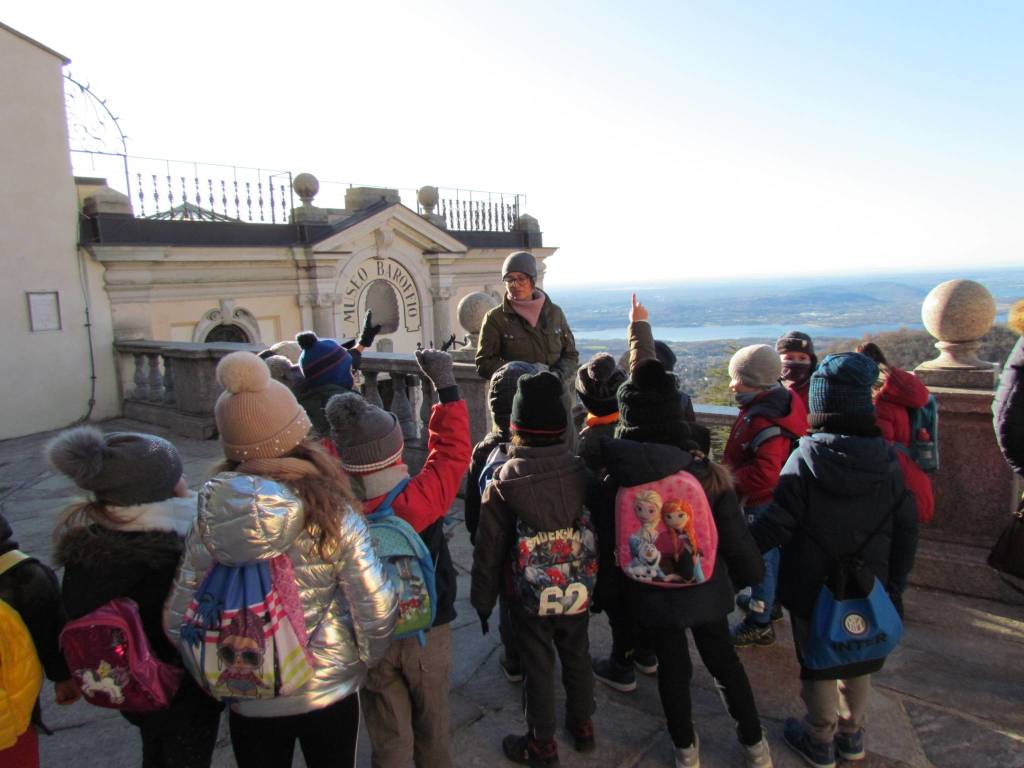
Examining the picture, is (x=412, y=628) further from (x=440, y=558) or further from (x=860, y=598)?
(x=860, y=598)

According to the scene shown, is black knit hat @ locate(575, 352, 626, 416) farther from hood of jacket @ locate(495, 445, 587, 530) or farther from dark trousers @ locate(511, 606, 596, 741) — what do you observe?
dark trousers @ locate(511, 606, 596, 741)

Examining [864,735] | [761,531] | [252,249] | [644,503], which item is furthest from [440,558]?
[252,249]

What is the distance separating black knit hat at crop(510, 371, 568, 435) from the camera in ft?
8.23

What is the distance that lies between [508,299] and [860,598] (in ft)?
8.81

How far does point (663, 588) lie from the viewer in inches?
101

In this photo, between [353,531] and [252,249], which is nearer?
[353,531]

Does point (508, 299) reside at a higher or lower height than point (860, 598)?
higher

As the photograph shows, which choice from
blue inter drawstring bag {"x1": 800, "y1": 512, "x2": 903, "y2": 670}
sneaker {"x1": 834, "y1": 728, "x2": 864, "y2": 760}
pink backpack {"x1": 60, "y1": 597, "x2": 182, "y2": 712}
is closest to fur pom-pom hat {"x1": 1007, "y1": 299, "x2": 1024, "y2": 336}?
blue inter drawstring bag {"x1": 800, "y1": 512, "x2": 903, "y2": 670}

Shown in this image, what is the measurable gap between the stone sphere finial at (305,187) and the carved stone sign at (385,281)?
1562mm

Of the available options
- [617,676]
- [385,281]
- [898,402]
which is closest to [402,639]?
[617,676]

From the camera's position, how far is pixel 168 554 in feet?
6.91

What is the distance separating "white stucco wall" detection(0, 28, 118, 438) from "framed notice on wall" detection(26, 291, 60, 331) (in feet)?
0.17

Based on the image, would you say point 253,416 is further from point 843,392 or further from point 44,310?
point 44,310

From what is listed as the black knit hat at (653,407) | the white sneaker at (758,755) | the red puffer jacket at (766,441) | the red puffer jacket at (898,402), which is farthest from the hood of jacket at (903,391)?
the white sneaker at (758,755)
